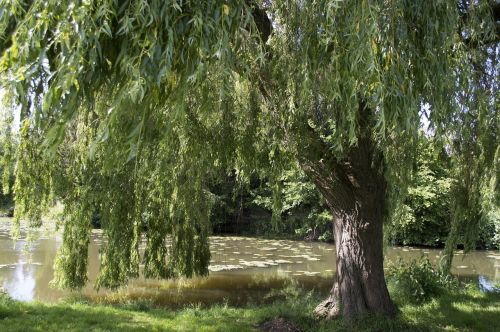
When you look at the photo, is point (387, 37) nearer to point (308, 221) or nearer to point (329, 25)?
point (329, 25)

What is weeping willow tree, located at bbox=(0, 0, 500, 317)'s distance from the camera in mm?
2219

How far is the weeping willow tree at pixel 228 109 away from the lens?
87.4 inches

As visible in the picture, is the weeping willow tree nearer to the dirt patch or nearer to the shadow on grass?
the dirt patch

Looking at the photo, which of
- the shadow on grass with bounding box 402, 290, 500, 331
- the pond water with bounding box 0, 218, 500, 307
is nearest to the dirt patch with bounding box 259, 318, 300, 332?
the shadow on grass with bounding box 402, 290, 500, 331

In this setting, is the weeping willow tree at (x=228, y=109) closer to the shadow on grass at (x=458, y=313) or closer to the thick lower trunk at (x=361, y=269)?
the thick lower trunk at (x=361, y=269)

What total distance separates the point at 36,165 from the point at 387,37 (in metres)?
4.00

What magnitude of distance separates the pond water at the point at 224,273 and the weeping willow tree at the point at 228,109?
4.71 ft

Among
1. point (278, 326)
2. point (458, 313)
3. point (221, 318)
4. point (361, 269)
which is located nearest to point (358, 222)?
point (361, 269)

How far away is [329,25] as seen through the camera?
9.73 ft

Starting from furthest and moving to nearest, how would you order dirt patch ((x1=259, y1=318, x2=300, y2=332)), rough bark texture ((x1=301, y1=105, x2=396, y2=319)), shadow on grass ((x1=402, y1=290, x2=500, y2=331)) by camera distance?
1. shadow on grass ((x1=402, y1=290, x2=500, y2=331))
2. dirt patch ((x1=259, y1=318, x2=300, y2=332))
3. rough bark texture ((x1=301, y1=105, x2=396, y2=319))

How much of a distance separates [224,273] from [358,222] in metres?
7.22

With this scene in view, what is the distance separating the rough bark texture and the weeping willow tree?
2 centimetres

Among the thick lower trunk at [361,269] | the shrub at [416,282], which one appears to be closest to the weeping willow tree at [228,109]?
the thick lower trunk at [361,269]

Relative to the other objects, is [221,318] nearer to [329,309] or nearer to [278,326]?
[278,326]
